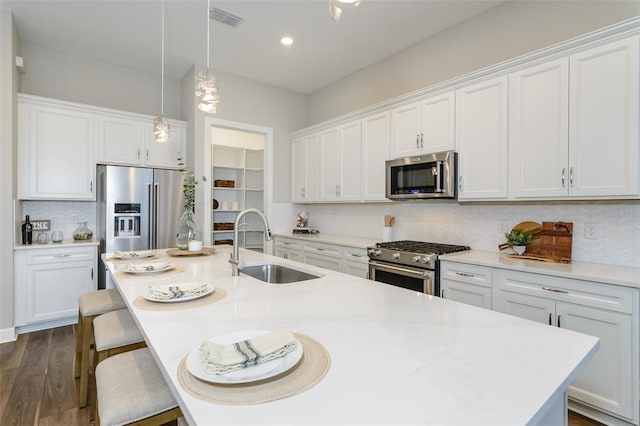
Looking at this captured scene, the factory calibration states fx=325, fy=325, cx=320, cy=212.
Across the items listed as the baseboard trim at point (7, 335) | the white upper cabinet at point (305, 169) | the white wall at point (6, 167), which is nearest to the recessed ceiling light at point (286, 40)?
the white upper cabinet at point (305, 169)

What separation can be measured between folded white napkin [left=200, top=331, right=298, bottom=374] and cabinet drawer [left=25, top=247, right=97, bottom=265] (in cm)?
344

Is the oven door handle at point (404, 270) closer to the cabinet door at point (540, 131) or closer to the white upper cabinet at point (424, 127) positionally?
the cabinet door at point (540, 131)

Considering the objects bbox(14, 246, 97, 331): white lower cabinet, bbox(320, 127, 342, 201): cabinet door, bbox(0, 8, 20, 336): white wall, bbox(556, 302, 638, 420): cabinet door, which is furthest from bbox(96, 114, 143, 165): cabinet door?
bbox(556, 302, 638, 420): cabinet door

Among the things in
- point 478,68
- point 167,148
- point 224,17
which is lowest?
point 167,148

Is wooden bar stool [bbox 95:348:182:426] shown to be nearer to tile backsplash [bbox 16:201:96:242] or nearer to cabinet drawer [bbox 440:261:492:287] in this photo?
cabinet drawer [bbox 440:261:492:287]

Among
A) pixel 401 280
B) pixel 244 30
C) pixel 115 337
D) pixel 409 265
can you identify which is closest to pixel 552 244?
pixel 409 265

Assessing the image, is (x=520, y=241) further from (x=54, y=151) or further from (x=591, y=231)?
(x=54, y=151)

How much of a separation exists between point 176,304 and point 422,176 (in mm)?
2448

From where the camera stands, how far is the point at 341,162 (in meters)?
4.05

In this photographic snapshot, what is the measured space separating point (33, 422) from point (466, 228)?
3.47m

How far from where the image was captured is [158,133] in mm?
2668

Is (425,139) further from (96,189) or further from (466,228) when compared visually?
(96,189)

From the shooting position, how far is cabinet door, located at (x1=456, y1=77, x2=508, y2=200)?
8.42 ft

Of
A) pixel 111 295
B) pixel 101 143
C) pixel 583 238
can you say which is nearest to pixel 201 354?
pixel 111 295
